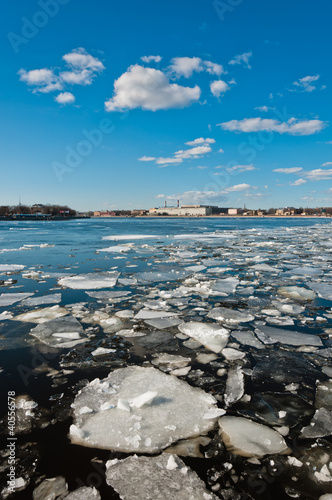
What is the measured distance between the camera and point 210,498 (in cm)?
112

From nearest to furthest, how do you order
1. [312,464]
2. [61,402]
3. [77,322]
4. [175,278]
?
[312,464]
[61,402]
[77,322]
[175,278]

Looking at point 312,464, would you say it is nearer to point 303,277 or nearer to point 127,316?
point 127,316

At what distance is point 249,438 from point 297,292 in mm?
3194

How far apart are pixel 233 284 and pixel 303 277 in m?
1.63

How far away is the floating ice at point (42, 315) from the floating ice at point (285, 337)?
7.42 feet

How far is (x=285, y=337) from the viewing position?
2627 mm

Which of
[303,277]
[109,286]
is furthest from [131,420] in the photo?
[303,277]

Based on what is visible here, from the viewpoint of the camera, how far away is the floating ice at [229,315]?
121 inches

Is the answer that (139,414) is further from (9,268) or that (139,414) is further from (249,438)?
(9,268)

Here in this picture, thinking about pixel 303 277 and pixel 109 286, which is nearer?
pixel 109 286

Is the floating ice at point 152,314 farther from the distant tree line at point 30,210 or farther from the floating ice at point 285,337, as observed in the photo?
the distant tree line at point 30,210

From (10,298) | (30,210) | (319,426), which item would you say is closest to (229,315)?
(319,426)

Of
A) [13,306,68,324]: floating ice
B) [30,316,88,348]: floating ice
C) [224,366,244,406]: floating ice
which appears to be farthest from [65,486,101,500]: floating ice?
[13,306,68,324]: floating ice

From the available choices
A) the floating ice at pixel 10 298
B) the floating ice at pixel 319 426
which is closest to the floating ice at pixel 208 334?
the floating ice at pixel 319 426
